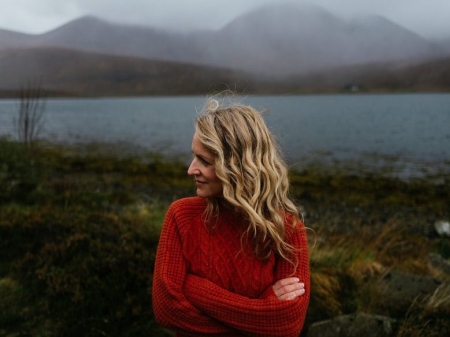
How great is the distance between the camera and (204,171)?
226cm

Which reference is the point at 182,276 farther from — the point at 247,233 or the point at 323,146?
the point at 323,146

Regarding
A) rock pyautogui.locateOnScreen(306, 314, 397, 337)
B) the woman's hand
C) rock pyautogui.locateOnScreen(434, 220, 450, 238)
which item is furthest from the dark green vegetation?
rock pyautogui.locateOnScreen(434, 220, 450, 238)

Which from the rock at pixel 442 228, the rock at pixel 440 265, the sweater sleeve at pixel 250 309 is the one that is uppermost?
the sweater sleeve at pixel 250 309

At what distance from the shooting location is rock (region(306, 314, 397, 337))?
418cm

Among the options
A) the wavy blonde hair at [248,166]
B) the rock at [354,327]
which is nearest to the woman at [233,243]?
the wavy blonde hair at [248,166]

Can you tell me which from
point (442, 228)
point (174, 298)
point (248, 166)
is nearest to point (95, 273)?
point (174, 298)

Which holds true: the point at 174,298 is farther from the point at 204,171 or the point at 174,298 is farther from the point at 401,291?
the point at 401,291

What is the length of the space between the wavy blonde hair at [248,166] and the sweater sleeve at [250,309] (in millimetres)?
228

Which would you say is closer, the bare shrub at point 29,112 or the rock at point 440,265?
the rock at point 440,265

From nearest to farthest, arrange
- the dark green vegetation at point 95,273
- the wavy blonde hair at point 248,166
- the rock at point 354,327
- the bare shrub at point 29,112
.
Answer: the wavy blonde hair at point 248,166 → the rock at point 354,327 → the dark green vegetation at point 95,273 → the bare shrub at point 29,112

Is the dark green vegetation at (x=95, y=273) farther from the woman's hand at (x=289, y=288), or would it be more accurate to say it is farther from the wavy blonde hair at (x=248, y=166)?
the wavy blonde hair at (x=248, y=166)

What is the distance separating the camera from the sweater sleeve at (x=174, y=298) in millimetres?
2346

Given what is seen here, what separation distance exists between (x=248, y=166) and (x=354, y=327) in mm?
2638

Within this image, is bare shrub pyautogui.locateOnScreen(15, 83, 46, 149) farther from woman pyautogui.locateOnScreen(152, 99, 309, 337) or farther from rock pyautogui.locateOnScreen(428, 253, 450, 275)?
woman pyautogui.locateOnScreen(152, 99, 309, 337)
